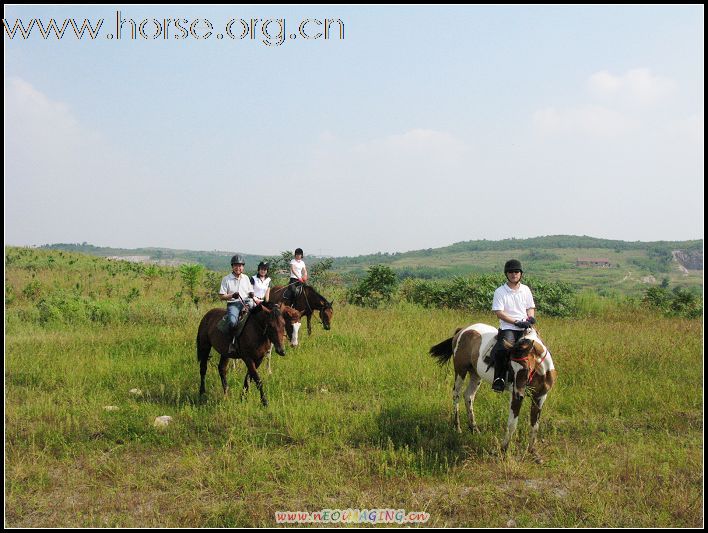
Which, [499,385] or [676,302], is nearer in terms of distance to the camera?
[499,385]

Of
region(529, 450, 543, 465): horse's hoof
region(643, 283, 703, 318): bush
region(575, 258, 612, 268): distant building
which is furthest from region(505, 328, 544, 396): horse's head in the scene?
region(575, 258, 612, 268): distant building

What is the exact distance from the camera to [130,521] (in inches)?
202

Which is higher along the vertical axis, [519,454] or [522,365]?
[522,365]

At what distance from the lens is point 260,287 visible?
34.2ft

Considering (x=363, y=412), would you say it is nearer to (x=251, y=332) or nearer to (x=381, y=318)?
(x=251, y=332)

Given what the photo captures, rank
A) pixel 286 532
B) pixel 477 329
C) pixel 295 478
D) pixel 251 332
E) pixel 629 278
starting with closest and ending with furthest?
1. pixel 286 532
2. pixel 295 478
3. pixel 477 329
4. pixel 251 332
5. pixel 629 278

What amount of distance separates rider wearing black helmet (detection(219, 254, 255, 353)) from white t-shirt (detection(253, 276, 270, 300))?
64cm

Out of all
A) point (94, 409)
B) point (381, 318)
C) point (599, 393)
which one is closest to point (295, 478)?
point (94, 409)

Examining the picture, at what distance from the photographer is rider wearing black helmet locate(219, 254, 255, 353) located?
29.6 feet

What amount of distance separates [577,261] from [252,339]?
10188 centimetres

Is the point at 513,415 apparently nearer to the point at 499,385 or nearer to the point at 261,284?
the point at 499,385

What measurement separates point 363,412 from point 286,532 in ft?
10.3

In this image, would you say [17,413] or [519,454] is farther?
[17,413]

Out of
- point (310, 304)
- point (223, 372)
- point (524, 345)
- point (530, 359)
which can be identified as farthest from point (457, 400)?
point (310, 304)
